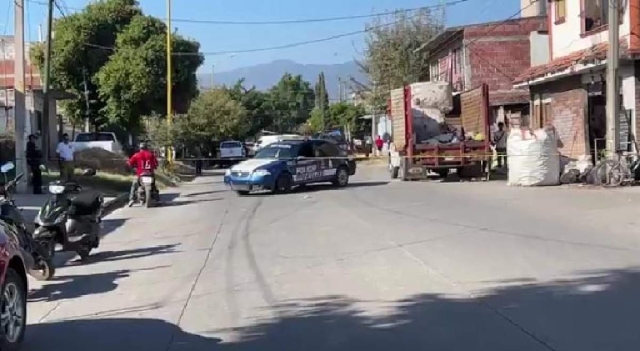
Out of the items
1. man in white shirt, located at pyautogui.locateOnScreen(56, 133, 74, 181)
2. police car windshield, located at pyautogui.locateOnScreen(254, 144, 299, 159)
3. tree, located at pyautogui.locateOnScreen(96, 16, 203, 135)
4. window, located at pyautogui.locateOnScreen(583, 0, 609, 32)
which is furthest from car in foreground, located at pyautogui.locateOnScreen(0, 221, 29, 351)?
tree, located at pyautogui.locateOnScreen(96, 16, 203, 135)

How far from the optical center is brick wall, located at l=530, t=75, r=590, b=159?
2742 cm

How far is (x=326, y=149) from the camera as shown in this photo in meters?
28.3

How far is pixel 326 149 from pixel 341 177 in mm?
1070

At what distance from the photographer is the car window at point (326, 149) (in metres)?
28.0

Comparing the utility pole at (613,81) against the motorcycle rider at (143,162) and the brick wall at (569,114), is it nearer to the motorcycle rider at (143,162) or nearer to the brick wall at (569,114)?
the brick wall at (569,114)

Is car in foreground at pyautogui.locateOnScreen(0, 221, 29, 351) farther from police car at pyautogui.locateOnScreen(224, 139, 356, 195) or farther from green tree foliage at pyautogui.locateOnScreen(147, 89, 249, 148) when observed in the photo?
green tree foliage at pyautogui.locateOnScreen(147, 89, 249, 148)

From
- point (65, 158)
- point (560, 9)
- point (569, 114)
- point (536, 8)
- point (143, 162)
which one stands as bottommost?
point (143, 162)

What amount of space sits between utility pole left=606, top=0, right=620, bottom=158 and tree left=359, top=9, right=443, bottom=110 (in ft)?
117

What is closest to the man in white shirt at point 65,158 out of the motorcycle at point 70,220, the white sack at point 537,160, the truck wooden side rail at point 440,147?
the truck wooden side rail at point 440,147

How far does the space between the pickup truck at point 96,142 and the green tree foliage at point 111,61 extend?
7371 millimetres

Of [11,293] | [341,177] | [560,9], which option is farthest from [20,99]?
[11,293]

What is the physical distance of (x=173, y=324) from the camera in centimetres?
838

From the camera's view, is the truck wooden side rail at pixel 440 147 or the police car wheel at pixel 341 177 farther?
the truck wooden side rail at pixel 440 147

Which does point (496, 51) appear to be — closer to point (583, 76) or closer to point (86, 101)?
point (583, 76)
